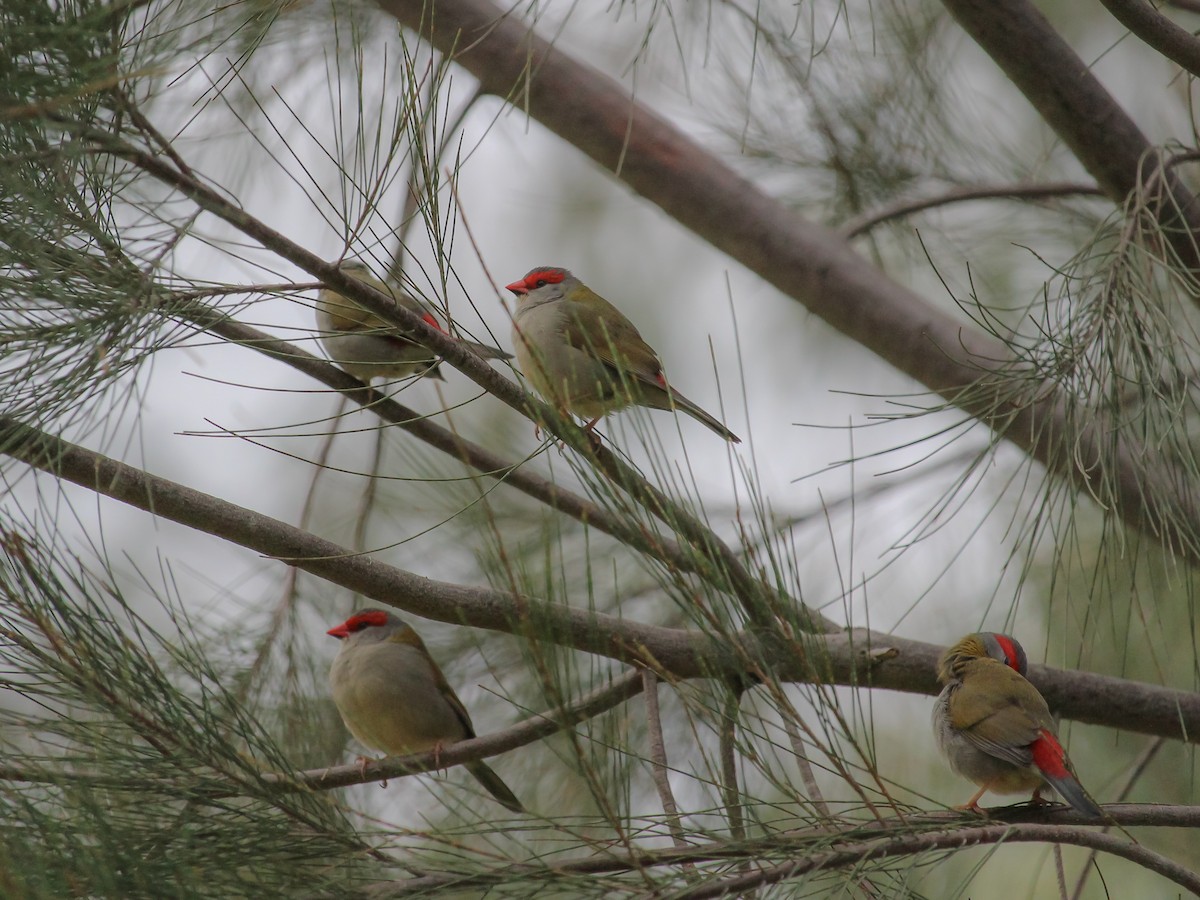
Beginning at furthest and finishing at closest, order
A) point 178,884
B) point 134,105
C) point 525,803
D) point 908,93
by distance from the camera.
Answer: point 908,93 → point 525,803 → point 134,105 → point 178,884

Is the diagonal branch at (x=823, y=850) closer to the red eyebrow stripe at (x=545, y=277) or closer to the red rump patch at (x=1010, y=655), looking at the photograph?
the red rump patch at (x=1010, y=655)

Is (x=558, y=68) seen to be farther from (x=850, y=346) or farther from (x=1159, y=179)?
(x=850, y=346)

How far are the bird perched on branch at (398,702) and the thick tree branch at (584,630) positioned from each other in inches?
38.4

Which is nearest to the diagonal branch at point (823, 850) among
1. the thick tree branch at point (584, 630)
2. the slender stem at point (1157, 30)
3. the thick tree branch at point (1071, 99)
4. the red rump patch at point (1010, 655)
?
the thick tree branch at point (584, 630)

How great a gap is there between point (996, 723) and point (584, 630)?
860 millimetres

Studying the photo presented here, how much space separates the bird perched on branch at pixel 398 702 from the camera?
3.29m

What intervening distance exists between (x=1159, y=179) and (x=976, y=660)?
1.10 m

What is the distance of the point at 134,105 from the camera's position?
158 centimetres

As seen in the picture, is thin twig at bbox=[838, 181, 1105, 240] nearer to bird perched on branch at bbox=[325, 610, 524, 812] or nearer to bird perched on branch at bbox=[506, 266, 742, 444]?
bird perched on branch at bbox=[506, 266, 742, 444]

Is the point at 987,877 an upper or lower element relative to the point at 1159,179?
lower

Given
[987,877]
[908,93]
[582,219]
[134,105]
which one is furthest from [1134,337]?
[582,219]

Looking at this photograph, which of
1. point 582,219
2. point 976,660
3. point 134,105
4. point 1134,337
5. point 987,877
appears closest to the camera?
point 134,105

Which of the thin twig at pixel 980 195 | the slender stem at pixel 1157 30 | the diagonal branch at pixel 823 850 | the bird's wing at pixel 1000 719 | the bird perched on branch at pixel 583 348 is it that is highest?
the thin twig at pixel 980 195

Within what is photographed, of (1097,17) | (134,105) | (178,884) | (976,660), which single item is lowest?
(178,884)
